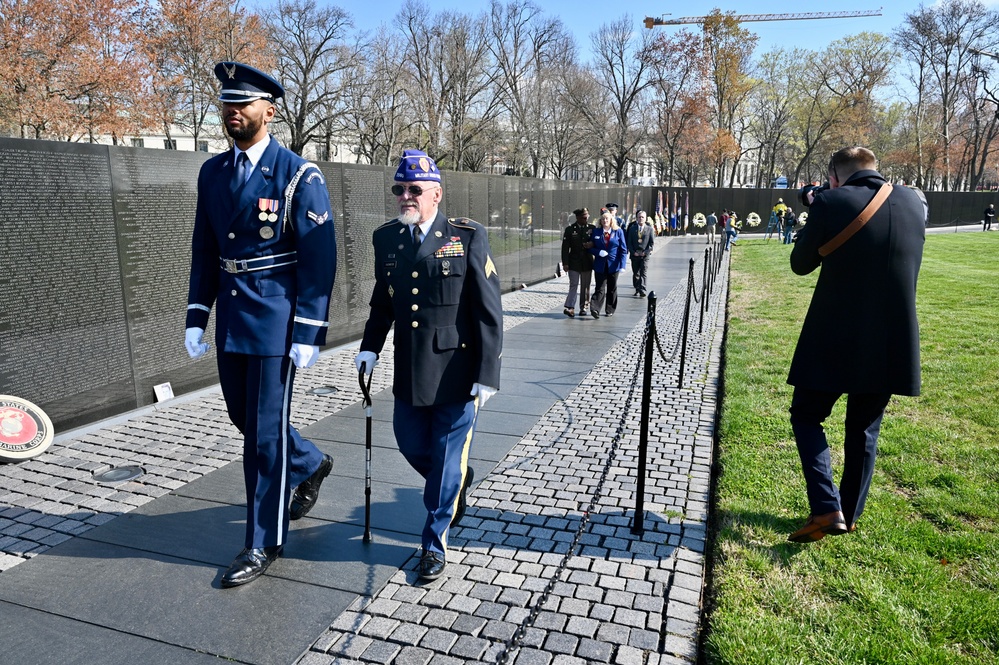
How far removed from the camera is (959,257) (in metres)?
24.2

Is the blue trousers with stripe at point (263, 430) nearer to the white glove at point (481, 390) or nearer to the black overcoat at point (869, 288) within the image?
the white glove at point (481, 390)

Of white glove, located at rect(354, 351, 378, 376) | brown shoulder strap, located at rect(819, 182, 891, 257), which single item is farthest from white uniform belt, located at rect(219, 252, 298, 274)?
brown shoulder strap, located at rect(819, 182, 891, 257)

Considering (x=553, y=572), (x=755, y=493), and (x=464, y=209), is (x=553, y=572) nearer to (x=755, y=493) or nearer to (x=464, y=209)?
(x=755, y=493)

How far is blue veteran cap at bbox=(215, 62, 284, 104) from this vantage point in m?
3.59

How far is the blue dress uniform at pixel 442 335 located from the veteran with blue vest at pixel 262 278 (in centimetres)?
37

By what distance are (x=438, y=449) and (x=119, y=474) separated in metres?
2.76

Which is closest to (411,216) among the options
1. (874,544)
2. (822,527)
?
(822,527)

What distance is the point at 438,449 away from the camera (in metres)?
3.76

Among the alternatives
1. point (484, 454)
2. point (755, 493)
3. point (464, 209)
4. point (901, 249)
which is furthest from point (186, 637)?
point (464, 209)

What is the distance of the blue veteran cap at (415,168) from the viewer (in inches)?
142

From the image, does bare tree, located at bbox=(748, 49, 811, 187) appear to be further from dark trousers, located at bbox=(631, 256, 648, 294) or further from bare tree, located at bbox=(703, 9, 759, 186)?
dark trousers, located at bbox=(631, 256, 648, 294)

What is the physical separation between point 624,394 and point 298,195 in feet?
15.3

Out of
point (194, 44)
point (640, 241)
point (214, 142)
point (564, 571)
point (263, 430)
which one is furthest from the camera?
point (214, 142)

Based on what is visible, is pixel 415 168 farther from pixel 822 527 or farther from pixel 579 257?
pixel 579 257
